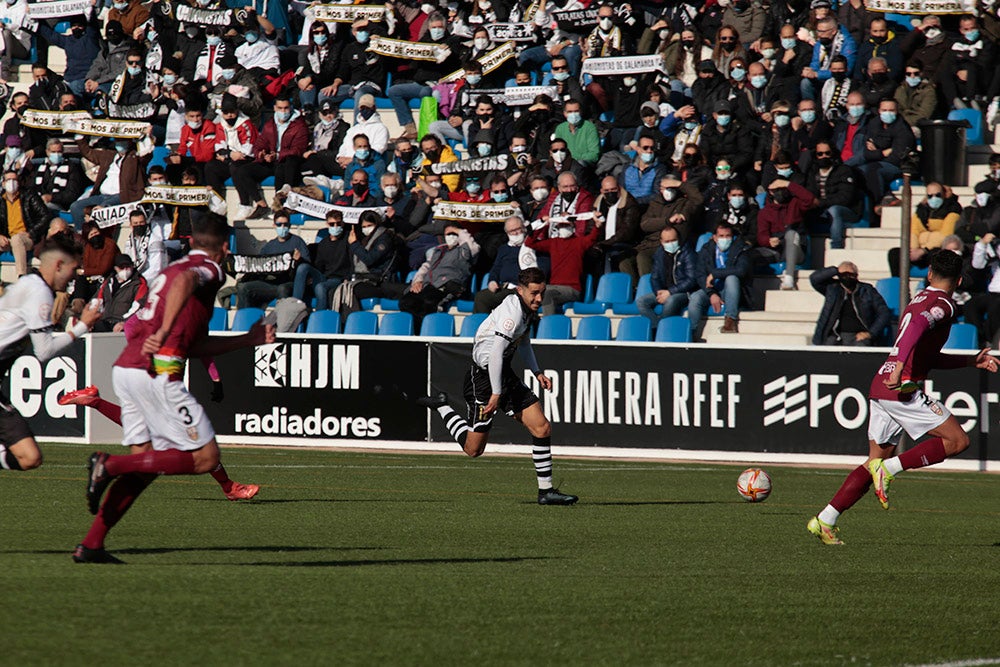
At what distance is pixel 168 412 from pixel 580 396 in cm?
1260

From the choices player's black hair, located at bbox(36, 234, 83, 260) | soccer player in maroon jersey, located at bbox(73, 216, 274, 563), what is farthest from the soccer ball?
player's black hair, located at bbox(36, 234, 83, 260)

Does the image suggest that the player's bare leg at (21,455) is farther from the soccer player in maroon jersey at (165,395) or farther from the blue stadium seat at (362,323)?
the blue stadium seat at (362,323)

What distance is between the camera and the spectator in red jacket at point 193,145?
2816 centimetres

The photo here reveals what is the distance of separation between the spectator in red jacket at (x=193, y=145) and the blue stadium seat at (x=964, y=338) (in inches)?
553

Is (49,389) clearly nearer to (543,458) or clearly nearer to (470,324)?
(470,324)

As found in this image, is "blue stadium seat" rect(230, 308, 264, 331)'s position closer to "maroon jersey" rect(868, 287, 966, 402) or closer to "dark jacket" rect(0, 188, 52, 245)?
"dark jacket" rect(0, 188, 52, 245)

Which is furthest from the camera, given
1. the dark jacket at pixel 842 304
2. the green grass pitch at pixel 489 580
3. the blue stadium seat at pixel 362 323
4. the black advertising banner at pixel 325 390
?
the blue stadium seat at pixel 362 323

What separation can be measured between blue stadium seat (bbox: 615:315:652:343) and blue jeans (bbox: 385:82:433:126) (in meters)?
7.68

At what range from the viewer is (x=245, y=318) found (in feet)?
81.5

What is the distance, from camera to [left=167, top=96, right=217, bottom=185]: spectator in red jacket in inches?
1109

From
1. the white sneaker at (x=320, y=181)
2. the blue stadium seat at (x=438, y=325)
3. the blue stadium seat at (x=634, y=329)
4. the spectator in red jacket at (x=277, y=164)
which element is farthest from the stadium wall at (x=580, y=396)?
the spectator in red jacket at (x=277, y=164)

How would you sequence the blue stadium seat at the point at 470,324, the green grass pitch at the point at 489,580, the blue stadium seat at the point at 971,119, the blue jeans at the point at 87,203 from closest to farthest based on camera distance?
the green grass pitch at the point at 489,580, the blue stadium seat at the point at 470,324, the blue stadium seat at the point at 971,119, the blue jeans at the point at 87,203

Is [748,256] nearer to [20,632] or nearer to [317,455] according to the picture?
[317,455]

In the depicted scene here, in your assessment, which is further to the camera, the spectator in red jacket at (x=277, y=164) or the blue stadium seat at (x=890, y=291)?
the spectator in red jacket at (x=277, y=164)
